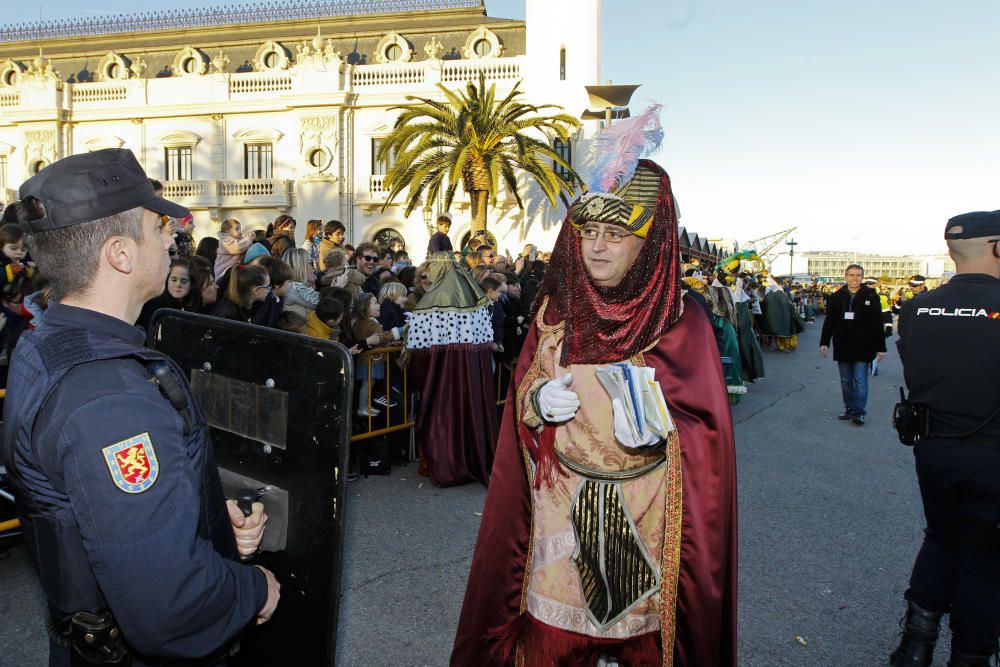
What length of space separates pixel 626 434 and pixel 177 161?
33.6m

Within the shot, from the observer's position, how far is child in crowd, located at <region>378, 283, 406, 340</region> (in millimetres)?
6930

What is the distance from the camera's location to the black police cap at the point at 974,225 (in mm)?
3141

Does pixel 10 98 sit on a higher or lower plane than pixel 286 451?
higher

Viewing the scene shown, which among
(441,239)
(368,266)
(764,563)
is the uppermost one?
(441,239)

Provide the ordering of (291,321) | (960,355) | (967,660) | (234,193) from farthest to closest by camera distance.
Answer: (234,193) < (291,321) < (960,355) < (967,660)

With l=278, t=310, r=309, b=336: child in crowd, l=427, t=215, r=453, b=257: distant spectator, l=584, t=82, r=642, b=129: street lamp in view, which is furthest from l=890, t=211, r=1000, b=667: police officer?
l=584, t=82, r=642, b=129: street lamp

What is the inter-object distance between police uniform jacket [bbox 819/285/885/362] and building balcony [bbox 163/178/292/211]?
25111 millimetres

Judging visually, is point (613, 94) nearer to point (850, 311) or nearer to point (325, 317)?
point (850, 311)

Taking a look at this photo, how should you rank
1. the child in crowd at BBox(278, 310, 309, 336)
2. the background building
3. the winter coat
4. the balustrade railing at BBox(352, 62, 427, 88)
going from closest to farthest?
the child in crowd at BBox(278, 310, 309, 336)
the winter coat
the balustrade railing at BBox(352, 62, 427, 88)
the background building

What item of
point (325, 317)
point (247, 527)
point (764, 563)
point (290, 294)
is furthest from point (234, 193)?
point (247, 527)

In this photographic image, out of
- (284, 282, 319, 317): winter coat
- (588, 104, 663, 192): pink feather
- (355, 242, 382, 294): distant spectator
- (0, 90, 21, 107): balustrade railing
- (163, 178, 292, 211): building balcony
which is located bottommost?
(284, 282, 319, 317): winter coat

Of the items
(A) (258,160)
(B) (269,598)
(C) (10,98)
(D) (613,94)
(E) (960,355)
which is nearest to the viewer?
(B) (269,598)

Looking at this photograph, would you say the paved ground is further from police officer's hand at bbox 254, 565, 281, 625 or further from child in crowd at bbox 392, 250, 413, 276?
child in crowd at bbox 392, 250, 413, 276

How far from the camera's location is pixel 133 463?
4.28 feet
